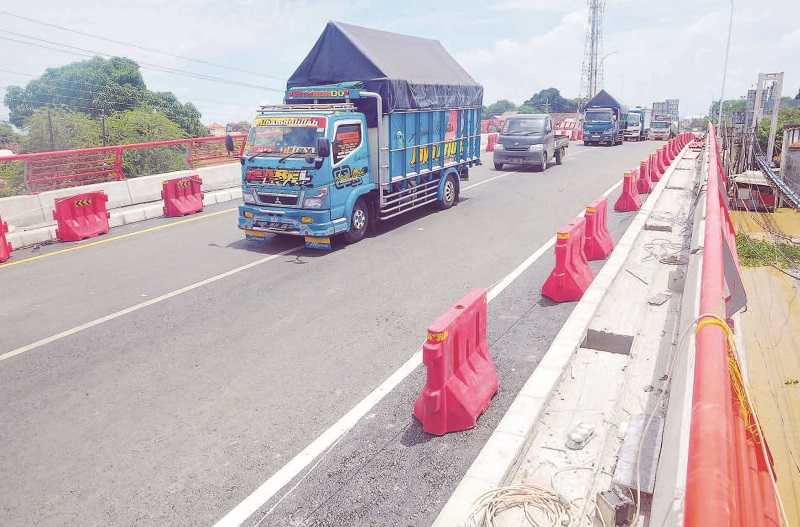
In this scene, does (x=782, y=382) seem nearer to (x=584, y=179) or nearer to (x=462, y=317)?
(x=462, y=317)

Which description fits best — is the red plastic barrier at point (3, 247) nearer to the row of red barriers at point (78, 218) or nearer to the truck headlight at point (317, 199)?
the row of red barriers at point (78, 218)

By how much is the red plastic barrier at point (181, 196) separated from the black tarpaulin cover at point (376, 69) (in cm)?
412

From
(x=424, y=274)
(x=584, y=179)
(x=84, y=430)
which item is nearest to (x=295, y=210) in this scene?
(x=424, y=274)

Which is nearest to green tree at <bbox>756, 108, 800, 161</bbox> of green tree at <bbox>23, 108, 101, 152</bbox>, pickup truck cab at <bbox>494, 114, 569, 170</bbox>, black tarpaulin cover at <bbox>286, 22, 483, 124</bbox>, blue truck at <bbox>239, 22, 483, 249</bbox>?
pickup truck cab at <bbox>494, 114, 569, 170</bbox>

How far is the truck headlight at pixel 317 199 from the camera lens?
10.5 metres

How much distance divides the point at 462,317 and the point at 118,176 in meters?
13.2

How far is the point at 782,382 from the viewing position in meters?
8.57

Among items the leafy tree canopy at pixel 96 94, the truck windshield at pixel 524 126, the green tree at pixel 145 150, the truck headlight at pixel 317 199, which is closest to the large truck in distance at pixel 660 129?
the truck windshield at pixel 524 126

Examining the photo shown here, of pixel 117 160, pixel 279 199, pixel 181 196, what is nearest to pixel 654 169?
pixel 279 199

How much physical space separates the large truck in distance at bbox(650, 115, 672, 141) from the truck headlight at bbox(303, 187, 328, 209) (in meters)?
46.3

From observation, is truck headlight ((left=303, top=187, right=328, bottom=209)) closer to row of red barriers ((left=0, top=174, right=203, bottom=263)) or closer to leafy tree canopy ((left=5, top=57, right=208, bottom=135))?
row of red barriers ((left=0, top=174, right=203, bottom=263))

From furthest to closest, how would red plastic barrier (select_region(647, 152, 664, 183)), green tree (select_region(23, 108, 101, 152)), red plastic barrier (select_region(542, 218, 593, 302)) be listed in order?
green tree (select_region(23, 108, 101, 152)) → red plastic barrier (select_region(647, 152, 664, 183)) → red plastic barrier (select_region(542, 218, 593, 302))

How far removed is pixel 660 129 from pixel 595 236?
151 ft

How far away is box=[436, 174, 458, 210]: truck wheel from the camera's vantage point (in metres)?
14.8
